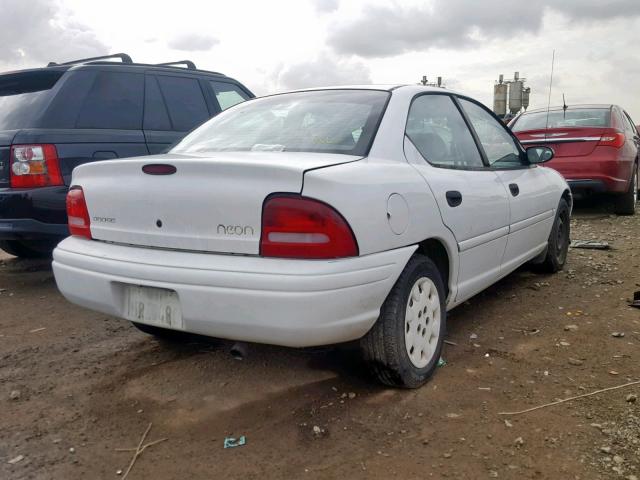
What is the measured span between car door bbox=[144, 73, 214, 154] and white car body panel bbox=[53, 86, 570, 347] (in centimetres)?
232

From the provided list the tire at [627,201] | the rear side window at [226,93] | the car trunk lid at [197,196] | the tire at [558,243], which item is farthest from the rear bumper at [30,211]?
the tire at [627,201]

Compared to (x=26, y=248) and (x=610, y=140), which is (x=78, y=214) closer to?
(x=26, y=248)

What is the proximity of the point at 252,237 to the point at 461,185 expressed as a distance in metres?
1.36

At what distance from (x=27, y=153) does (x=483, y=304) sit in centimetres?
353

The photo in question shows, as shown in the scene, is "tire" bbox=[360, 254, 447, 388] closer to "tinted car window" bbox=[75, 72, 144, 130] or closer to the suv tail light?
the suv tail light

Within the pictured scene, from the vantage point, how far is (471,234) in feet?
10.7

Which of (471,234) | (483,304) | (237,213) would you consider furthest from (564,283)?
(237,213)

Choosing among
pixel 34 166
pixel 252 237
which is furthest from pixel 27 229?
pixel 252 237

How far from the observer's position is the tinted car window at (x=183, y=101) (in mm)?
5570

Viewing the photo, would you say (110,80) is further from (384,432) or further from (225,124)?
(384,432)

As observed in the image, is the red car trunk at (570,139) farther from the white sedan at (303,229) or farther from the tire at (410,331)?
the tire at (410,331)

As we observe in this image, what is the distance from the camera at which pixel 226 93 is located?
6254 mm

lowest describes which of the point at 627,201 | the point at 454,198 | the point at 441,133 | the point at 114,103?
the point at 627,201

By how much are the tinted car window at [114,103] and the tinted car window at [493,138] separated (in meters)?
2.90
